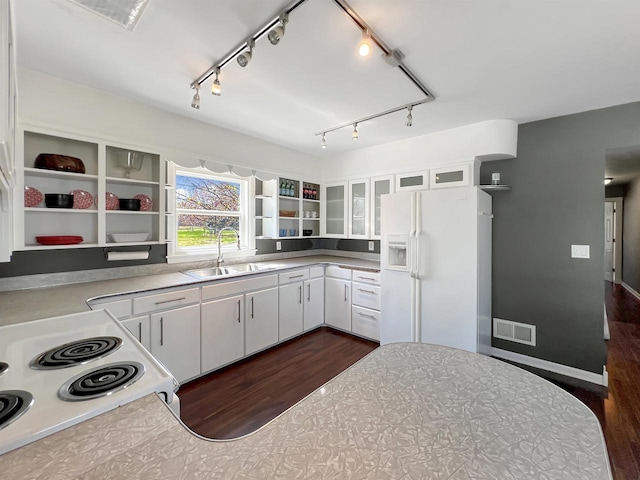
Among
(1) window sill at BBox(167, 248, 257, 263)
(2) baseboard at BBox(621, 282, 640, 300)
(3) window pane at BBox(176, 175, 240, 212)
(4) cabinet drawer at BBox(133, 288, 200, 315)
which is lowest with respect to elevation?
(2) baseboard at BBox(621, 282, 640, 300)

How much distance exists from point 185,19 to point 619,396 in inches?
166

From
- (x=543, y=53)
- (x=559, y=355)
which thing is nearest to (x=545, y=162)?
(x=543, y=53)

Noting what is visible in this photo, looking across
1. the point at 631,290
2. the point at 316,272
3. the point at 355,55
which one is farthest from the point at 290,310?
the point at 631,290

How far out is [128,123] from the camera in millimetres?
2498

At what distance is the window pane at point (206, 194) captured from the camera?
3092 mm

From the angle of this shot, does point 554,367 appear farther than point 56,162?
Yes

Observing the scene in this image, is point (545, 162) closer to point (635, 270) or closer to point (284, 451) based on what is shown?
point (284, 451)

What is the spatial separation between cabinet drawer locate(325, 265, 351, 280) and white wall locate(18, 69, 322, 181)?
155 centimetres

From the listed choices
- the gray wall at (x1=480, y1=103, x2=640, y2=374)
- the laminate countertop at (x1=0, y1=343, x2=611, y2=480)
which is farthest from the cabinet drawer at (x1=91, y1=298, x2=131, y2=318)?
the gray wall at (x1=480, y1=103, x2=640, y2=374)

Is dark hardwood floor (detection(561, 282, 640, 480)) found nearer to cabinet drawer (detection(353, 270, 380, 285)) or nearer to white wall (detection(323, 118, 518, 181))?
cabinet drawer (detection(353, 270, 380, 285))

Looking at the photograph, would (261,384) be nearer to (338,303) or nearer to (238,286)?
(238,286)

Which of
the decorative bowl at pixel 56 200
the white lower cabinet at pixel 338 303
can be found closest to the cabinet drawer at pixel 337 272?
the white lower cabinet at pixel 338 303

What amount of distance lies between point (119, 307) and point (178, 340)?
22.0 inches

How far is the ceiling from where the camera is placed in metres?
1.44
